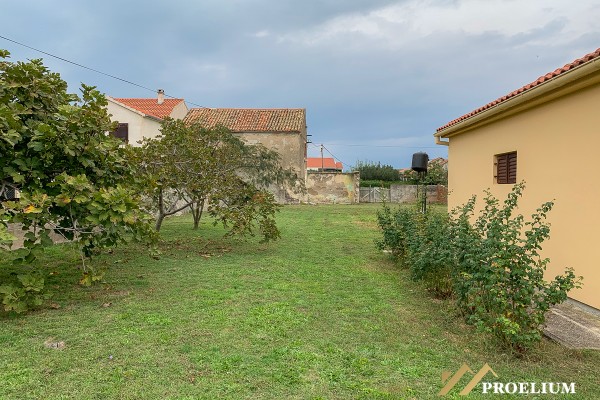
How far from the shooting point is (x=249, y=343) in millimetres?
3928

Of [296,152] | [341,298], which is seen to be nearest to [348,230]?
[341,298]

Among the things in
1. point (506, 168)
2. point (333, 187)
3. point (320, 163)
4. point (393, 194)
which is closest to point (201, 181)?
point (506, 168)

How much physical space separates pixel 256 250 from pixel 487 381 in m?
6.90

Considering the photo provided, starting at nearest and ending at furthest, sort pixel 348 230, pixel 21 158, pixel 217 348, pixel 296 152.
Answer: pixel 217 348, pixel 21 158, pixel 348 230, pixel 296 152

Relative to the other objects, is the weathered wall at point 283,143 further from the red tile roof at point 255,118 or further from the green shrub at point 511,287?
the green shrub at point 511,287

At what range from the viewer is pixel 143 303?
207 inches

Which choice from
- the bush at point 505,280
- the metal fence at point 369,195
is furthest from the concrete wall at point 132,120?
the bush at point 505,280

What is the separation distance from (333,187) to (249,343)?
28891 mm

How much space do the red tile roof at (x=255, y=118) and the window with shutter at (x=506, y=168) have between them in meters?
21.7

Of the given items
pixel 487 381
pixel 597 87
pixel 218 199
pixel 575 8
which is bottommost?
pixel 487 381

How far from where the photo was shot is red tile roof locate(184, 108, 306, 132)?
29.4 m

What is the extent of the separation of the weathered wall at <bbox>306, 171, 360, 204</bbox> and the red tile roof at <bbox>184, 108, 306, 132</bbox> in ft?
14.1

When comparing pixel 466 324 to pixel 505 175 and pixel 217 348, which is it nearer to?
pixel 217 348

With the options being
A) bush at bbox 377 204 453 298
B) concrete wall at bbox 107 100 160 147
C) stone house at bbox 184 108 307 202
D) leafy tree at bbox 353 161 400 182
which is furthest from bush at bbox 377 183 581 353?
leafy tree at bbox 353 161 400 182
